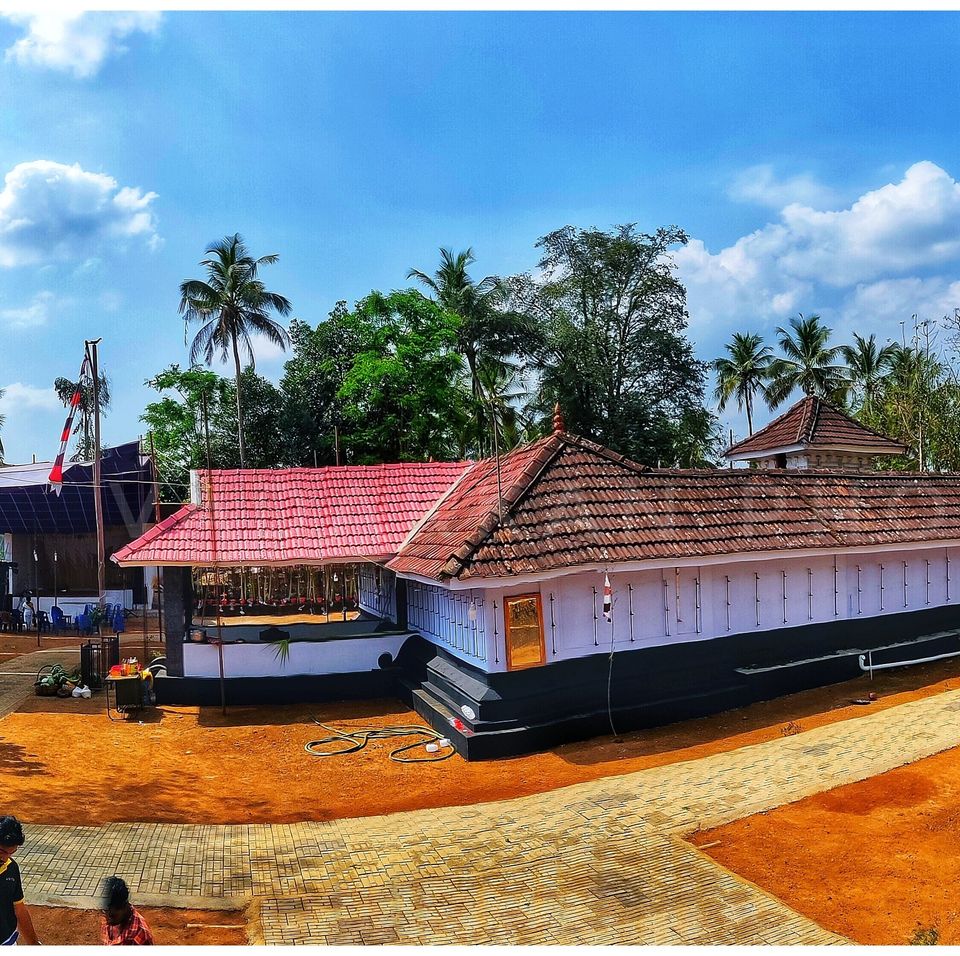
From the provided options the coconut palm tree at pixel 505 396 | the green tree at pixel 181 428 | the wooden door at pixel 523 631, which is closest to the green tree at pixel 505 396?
the coconut palm tree at pixel 505 396

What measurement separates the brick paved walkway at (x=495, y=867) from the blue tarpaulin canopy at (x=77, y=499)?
56.3ft

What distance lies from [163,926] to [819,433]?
1890cm

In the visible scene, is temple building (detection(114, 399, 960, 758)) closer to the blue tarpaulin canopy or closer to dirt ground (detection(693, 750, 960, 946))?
dirt ground (detection(693, 750, 960, 946))

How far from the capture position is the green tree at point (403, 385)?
2933 centimetres

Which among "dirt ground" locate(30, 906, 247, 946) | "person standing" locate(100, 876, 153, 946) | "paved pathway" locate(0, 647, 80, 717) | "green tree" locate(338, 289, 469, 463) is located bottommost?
"paved pathway" locate(0, 647, 80, 717)

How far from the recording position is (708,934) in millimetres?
6199

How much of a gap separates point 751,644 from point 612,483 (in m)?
3.63

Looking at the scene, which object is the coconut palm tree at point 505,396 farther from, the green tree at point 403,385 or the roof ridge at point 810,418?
the roof ridge at point 810,418

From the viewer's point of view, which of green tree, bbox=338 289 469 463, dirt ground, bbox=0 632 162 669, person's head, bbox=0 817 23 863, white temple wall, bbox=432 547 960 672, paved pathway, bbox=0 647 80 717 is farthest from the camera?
green tree, bbox=338 289 469 463

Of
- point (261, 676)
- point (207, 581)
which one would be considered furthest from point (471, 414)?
point (261, 676)

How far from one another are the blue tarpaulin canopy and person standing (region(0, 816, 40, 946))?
69.3ft

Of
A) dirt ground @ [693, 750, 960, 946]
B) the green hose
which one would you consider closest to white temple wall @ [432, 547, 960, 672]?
the green hose

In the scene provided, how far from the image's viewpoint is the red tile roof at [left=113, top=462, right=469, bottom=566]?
46.9 feet

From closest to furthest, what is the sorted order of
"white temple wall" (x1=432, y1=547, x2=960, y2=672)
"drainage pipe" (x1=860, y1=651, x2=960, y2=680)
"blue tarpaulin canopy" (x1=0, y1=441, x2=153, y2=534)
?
1. "white temple wall" (x1=432, y1=547, x2=960, y2=672)
2. "drainage pipe" (x1=860, y1=651, x2=960, y2=680)
3. "blue tarpaulin canopy" (x1=0, y1=441, x2=153, y2=534)
